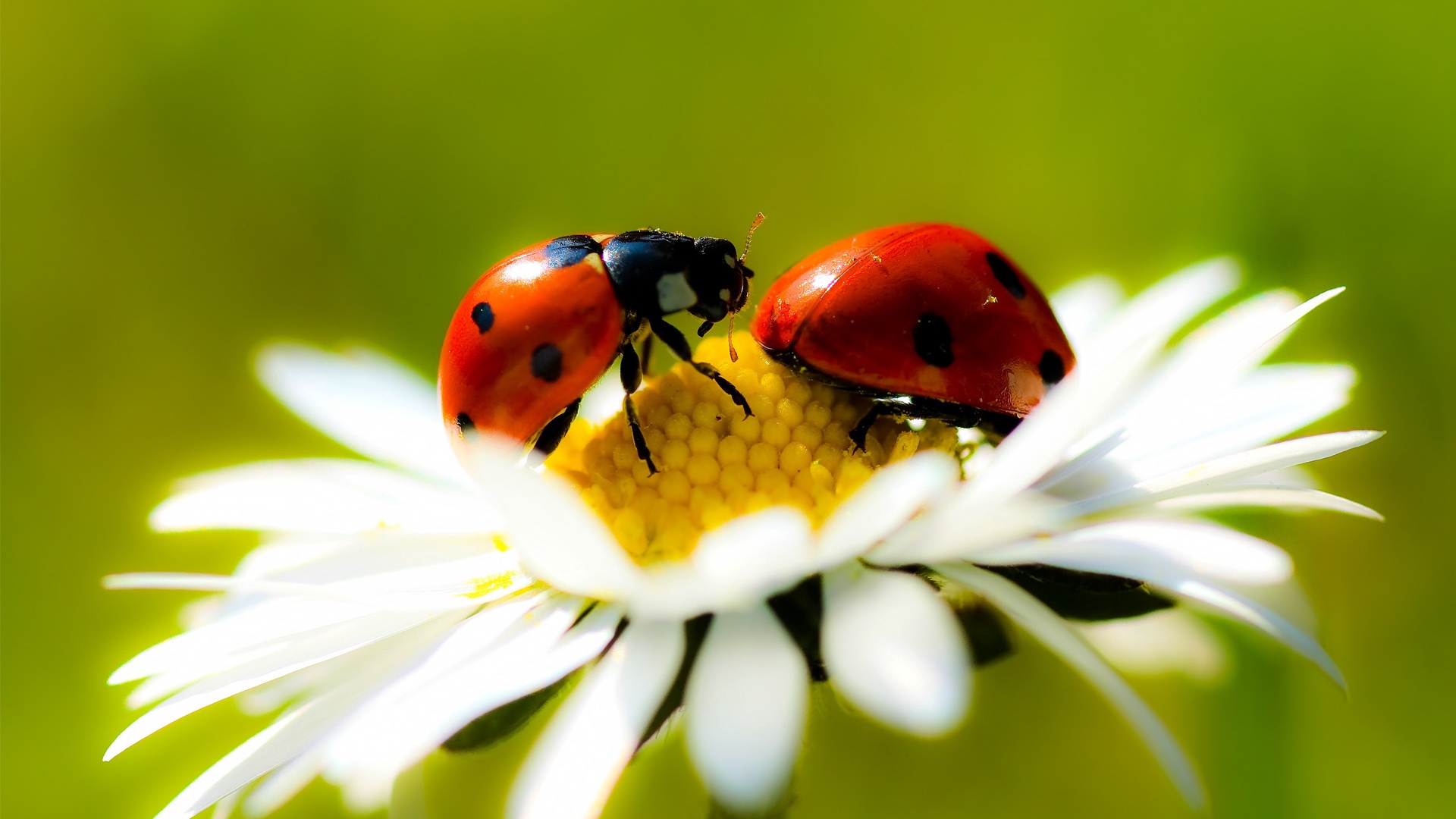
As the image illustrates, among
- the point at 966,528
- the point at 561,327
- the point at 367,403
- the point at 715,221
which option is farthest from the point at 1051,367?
the point at 715,221

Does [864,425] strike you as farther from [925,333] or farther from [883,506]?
[883,506]

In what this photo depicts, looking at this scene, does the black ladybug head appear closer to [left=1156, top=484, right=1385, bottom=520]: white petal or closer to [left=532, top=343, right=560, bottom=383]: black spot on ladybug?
→ [left=532, top=343, right=560, bottom=383]: black spot on ladybug

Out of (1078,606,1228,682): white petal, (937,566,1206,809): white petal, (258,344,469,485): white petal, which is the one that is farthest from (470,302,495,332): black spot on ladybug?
(1078,606,1228,682): white petal

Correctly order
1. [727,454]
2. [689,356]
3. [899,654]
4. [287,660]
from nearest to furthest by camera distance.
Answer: [899,654] → [287,660] → [727,454] → [689,356]

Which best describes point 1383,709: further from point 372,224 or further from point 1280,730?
point 372,224

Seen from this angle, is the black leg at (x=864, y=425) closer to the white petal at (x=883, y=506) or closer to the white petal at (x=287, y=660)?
the white petal at (x=883, y=506)

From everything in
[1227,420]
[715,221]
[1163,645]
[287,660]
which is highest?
[715,221]
